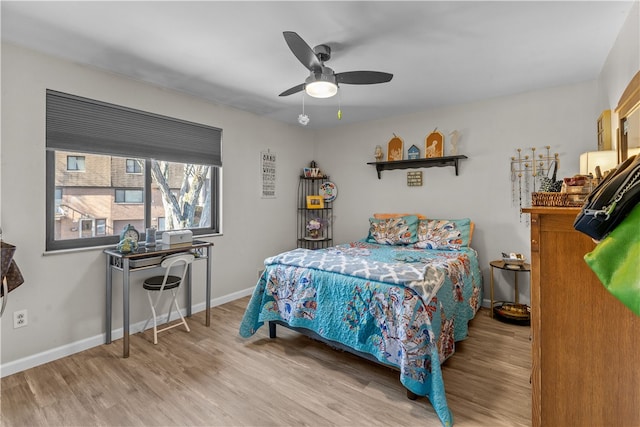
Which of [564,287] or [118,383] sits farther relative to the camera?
[118,383]

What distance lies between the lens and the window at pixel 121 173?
2.54m

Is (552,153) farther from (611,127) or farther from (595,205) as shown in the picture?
(595,205)

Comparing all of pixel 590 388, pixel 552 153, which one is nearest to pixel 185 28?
pixel 590 388

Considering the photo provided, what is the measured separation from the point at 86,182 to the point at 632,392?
12.1 feet

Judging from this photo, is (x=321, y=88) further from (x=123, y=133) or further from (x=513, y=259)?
(x=513, y=259)

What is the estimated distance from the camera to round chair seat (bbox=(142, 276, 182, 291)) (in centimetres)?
272

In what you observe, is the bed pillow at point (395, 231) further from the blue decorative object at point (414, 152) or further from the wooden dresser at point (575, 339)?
the wooden dresser at point (575, 339)

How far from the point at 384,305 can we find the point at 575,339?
1.01 metres

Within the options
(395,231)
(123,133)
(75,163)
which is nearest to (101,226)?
(75,163)

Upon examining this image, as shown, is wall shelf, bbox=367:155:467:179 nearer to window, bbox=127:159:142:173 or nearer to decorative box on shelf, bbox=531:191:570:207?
decorative box on shelf, bbox=531:191:570:207

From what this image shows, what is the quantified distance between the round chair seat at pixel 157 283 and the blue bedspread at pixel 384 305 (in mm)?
744

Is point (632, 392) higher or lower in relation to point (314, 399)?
higher

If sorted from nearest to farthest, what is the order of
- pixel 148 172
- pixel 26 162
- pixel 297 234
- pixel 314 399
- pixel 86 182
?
1. pixel 314 399
2. pixel 26 162
3. pixel 86 182
4. pixel 148 172
5. pixel 297 234

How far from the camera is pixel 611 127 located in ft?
7.61
